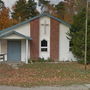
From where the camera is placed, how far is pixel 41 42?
21000 millimetres

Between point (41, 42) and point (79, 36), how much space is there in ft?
14.1

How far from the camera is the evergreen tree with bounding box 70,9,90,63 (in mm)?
18922

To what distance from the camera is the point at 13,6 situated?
2227 inches

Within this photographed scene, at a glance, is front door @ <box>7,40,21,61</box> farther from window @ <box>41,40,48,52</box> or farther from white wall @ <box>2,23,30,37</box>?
window @ <box>41,40,48,52</box>

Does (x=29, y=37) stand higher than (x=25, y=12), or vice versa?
(x=25, y=12)

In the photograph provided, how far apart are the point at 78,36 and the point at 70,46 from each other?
2353 millimetres

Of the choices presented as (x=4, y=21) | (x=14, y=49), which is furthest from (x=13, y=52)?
(x=4, y=21)

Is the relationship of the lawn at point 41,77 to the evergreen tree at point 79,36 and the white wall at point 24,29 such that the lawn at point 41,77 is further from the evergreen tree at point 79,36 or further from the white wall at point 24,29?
the white wall at point 24,29

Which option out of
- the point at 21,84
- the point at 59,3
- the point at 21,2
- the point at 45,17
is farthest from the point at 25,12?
the point at 21,84

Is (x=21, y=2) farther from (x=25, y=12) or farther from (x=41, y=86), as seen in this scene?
(x=41, y=86)

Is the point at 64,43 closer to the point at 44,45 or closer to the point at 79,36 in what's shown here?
the point at 44,45

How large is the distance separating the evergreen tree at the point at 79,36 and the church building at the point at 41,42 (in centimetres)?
108

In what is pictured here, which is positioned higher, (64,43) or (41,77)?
(64,43)

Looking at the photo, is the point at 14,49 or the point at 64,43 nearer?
the point at 14,49
